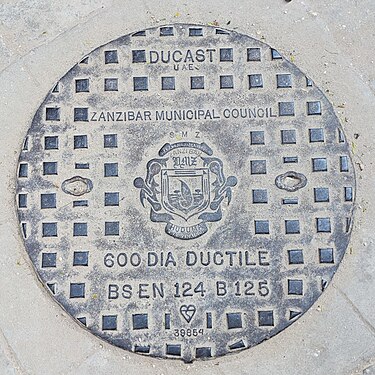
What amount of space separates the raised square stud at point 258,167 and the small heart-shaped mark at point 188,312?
64 cm

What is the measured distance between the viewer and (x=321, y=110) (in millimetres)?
2561

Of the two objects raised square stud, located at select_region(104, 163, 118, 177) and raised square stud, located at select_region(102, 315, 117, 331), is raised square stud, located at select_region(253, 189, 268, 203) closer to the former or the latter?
raised square stud, located at select_region(104, 163, 118, 177)

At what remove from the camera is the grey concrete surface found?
2439 mm

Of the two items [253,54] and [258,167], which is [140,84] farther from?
[258,167]

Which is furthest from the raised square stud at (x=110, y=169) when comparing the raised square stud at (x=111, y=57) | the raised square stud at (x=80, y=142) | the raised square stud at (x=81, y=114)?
the raised square stud at (x=111, y=57)

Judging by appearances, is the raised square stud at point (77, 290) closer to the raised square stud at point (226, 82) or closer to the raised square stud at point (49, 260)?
the raised square stud at point (49, 260)

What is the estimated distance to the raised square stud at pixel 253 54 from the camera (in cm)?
260

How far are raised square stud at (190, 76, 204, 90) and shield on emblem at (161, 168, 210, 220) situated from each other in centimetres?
38

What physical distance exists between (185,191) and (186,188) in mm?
14

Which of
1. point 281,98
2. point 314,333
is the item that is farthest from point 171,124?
point 314,333

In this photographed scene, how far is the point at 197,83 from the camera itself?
257 centimetres

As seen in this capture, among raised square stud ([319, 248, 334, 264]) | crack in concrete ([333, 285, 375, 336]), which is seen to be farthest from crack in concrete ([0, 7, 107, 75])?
crack in concrete ([333, 285, 375, 336])

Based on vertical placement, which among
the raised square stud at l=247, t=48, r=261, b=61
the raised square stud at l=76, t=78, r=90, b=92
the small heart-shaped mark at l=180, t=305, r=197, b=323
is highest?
the raised square stud at l=247, t=48, r=261, b=61

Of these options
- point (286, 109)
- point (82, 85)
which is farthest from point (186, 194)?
point (82, 85)
